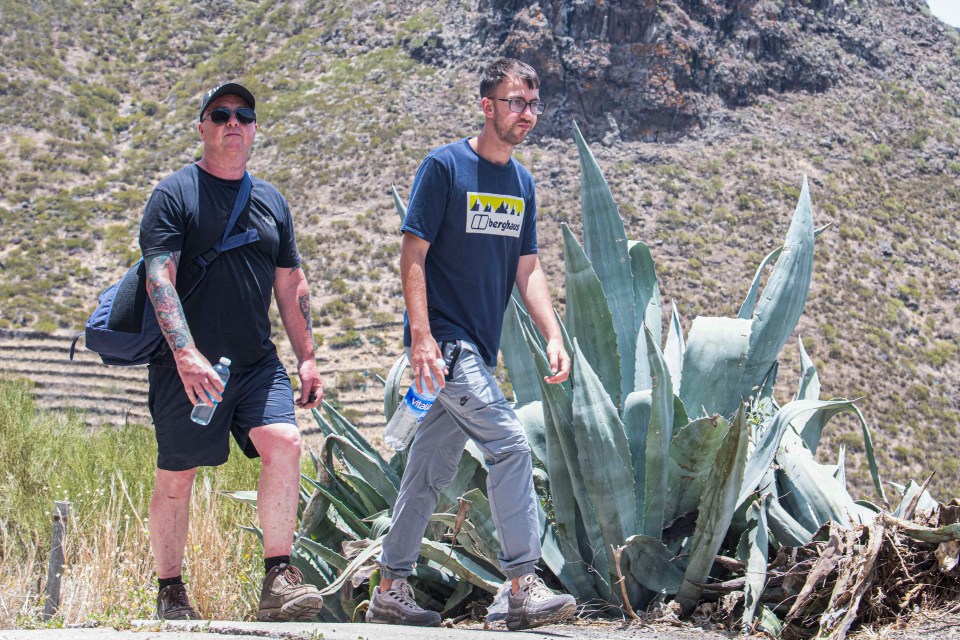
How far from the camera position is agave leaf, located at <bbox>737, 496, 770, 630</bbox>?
8.98 ft

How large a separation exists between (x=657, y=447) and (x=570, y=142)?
115ft

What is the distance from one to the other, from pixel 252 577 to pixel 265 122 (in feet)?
118

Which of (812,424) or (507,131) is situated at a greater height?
(507,131)

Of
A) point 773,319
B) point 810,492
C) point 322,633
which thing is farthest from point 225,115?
point 810,492

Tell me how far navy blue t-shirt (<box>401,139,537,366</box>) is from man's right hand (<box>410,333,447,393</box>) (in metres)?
0.13

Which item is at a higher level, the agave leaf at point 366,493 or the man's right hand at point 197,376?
the man's right hand at point 197,376

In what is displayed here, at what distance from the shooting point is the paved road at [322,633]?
2.27 meters

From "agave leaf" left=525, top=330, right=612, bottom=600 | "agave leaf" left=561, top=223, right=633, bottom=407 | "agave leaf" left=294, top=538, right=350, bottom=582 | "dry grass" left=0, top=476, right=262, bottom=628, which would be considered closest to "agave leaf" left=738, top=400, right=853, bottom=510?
"agave leaf" left=525, top=330, right=612, bottom=600

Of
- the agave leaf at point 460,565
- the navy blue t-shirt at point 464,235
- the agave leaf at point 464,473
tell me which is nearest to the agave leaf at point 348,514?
the agave leaf at point 464,473

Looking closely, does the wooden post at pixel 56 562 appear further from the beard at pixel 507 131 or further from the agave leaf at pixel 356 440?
the beard at pixel 507 131

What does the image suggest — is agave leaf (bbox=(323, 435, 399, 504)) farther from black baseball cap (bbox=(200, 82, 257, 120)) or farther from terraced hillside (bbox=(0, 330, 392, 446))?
terraced hillside (bbox=(0, 330, 392, 446))

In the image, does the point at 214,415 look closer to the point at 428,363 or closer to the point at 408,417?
the point at 408,417

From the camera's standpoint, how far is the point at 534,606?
8.69 ft

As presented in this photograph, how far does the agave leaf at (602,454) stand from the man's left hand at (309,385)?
81 centimetres
